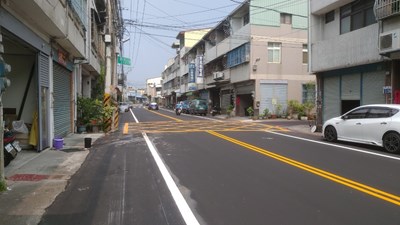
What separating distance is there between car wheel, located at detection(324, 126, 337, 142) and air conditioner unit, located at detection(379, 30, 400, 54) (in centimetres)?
420

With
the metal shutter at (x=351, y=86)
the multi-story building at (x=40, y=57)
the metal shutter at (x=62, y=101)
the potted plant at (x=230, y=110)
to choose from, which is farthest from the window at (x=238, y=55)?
the metal shutter at (x=62, y=101)

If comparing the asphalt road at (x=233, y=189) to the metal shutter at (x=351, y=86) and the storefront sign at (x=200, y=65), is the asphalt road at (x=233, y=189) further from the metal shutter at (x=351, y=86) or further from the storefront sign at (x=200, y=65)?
the storefront sign at (x=200, y=65)

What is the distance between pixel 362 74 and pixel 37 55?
610 inches

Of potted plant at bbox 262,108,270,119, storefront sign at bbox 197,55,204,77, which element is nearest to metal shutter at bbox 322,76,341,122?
potted plant at bbox 262,108,270,119

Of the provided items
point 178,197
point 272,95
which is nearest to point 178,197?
point 178,197

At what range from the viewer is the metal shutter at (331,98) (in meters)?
22.9

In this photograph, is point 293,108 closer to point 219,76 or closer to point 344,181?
point 219,76

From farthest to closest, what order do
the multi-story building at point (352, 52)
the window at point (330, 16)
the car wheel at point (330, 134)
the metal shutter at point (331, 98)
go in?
the window at point (330, 16)
the metal shutter at point (331, 98)
the multi-story building at point (352, 52)
the car wheel at point (330, 134)

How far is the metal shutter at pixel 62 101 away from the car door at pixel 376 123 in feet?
38.7

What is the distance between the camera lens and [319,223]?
18.2 feet

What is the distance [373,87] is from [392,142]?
7.36 m

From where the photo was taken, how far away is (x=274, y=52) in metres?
37.7

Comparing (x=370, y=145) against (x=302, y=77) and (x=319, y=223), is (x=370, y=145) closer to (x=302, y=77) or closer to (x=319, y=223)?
(x=319, y=223)

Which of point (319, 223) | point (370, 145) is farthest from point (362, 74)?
point (319, 223)
